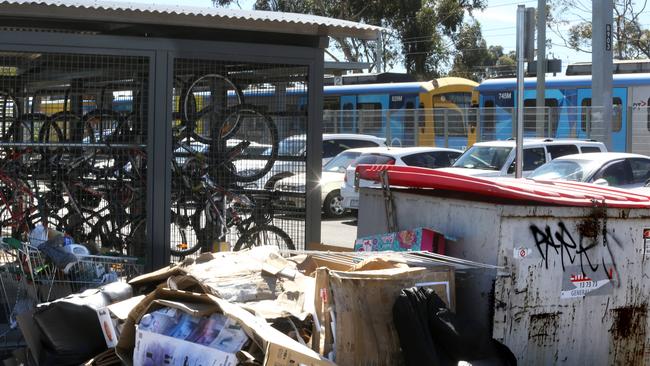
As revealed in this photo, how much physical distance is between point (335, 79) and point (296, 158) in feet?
83.2

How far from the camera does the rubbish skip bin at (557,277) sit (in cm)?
512

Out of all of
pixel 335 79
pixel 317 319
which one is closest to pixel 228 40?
pixel 317 319

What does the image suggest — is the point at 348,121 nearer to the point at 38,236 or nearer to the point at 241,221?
the point at 241,221

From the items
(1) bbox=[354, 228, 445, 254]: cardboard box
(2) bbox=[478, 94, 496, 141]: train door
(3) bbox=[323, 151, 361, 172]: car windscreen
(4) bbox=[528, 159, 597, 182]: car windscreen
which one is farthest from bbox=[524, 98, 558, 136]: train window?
(1) bbox=[354, 228, 445, 254]: cardboard box

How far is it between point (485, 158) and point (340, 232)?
3426 mm

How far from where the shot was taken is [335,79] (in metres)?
33.5

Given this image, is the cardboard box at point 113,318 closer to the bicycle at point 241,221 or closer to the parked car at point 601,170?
the bicycle at point 241,221

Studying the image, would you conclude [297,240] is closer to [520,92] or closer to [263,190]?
[263,190]

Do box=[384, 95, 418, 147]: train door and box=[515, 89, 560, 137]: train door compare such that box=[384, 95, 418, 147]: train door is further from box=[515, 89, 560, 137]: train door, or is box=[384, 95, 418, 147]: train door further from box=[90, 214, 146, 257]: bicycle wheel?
box=[90, 214, 146, 257]: bicycle wheel

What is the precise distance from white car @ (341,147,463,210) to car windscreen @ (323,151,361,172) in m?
0.62

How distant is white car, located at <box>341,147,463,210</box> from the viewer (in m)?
17.8

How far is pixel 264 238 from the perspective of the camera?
844 centimetres

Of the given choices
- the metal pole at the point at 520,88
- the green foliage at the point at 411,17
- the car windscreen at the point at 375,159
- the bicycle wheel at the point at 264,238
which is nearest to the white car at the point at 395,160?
the car windscreen at the point at 375,159

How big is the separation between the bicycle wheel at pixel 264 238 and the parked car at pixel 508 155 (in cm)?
896
